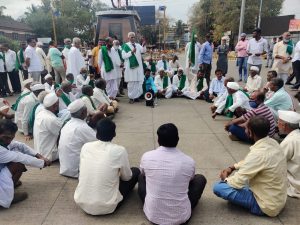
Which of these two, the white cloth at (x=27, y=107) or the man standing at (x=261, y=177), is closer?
the man standing at (x=261, y=177)

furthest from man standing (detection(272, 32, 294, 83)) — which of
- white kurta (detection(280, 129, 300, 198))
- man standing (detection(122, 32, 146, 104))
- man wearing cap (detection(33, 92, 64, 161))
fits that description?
man wearing cap (detection(33, 92, 64, 161))

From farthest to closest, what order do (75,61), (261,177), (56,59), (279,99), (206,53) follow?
1. (206,53)
2. (56,59)
3. (75,61)
4. (279,99)
5. (261,177)

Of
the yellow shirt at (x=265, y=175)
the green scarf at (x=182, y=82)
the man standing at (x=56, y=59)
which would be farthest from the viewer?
the man standing at (x=56, y=59)

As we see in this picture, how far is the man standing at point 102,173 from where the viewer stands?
10.2ft

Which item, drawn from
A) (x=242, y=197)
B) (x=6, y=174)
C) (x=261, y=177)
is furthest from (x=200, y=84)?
(x=6, y=174)

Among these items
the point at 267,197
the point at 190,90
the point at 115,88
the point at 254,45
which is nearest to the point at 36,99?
the point at 115,88

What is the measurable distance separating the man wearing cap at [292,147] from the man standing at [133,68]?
578cm

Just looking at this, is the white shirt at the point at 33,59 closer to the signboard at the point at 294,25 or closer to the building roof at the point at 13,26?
the signboard at the point at 294,25

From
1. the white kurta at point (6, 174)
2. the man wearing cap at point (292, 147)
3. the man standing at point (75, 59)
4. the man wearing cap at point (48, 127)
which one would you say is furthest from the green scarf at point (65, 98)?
the man wearing cap at point (292, 147)

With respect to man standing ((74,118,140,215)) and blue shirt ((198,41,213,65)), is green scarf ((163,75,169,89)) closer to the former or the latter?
blue shirt ((198,41,213,65))

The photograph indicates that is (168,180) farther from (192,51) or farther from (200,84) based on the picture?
(192,51)

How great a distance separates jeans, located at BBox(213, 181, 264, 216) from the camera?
10.6 feet

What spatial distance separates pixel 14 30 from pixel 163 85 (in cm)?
4541

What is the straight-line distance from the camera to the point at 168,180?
2836 mm
